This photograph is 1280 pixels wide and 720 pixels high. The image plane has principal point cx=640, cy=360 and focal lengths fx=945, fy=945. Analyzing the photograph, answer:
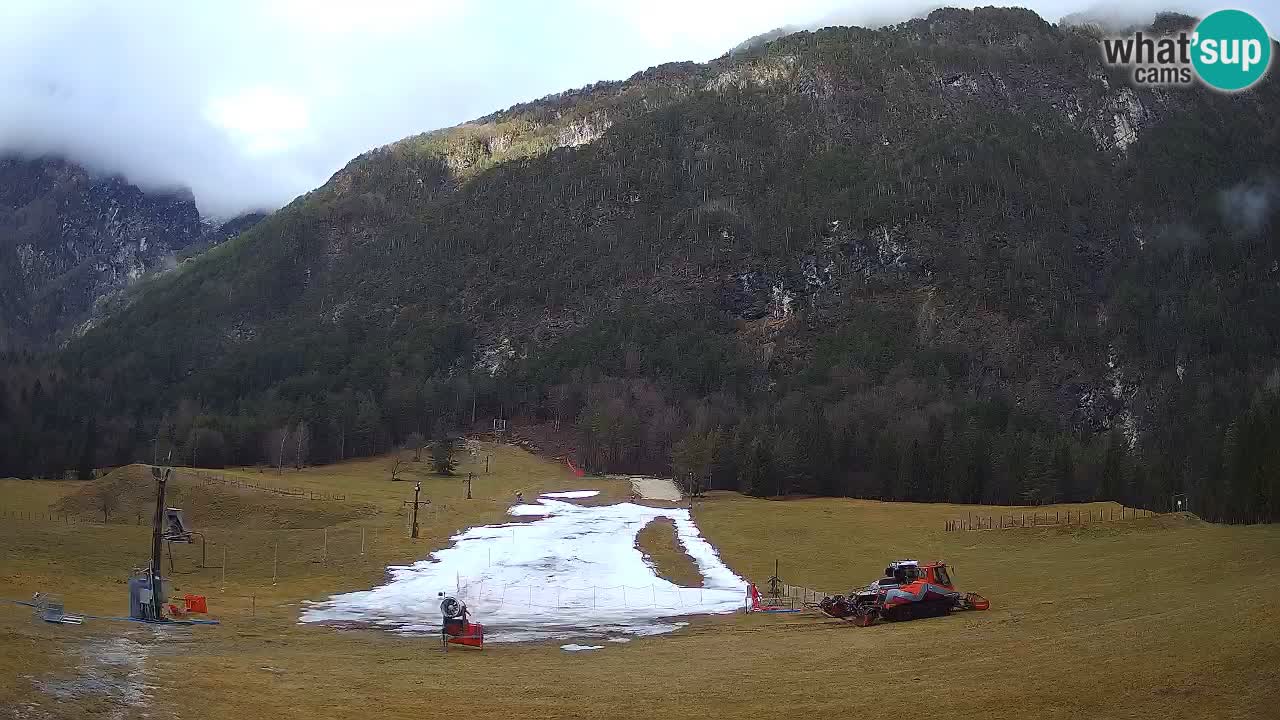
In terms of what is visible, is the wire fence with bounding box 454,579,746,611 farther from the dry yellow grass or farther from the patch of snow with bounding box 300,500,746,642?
Answer: the dry yellow grass

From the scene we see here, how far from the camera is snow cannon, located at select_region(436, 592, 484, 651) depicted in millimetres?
27500

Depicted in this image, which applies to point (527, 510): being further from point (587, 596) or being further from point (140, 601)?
point (140, 601)

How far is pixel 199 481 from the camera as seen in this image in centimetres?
6706

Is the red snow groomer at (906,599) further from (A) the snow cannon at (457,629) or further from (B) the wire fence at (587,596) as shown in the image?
(A) the snow cannon at (457,629)

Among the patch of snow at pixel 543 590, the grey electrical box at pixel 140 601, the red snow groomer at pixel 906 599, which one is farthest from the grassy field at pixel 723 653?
the patch of snow at pixel 543 590

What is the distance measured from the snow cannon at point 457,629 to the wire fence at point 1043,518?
42.4 metres

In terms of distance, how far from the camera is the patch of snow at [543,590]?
1323 inches

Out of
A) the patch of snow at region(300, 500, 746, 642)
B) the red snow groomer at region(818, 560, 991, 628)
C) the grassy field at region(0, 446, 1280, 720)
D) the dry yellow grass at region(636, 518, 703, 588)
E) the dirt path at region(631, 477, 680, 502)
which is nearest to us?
the grassy field at region(0, 446, 1280, 720)

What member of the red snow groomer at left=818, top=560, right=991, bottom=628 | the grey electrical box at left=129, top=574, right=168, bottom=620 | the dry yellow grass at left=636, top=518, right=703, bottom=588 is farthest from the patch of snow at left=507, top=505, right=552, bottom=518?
the red snow groomer at left=818, top=560, right=991, bottom=628

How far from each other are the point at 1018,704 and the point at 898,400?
14864 cm

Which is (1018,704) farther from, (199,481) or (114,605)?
(199,481)

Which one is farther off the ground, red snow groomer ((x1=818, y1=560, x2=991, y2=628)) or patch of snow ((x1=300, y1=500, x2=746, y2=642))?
red snow groomer ((x1=818, y1=560, x2=991, y2=628))

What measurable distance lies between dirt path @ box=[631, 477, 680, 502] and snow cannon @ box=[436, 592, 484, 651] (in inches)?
2844

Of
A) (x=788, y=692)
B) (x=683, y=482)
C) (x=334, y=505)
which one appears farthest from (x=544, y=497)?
(x=788, y=692)
